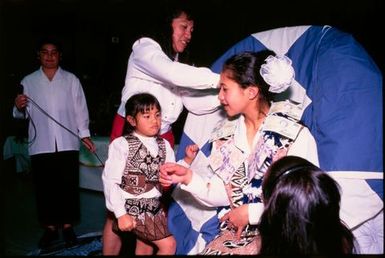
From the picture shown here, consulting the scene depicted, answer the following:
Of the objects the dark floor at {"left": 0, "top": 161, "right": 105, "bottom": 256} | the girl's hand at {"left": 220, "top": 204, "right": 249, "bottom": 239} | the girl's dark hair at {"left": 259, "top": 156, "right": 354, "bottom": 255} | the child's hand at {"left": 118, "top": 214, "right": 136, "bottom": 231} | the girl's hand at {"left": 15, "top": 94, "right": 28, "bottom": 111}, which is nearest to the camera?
the girl's dark hair at {"left": 259, "top": 156, "right": 354, "bottom": 255}

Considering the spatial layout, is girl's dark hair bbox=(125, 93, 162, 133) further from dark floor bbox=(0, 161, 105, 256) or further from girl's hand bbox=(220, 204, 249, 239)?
dark floor bbox=(0, 161, 105, 256)

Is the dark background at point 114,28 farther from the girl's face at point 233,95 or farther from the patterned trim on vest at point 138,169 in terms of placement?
the girl's face at point 233,95

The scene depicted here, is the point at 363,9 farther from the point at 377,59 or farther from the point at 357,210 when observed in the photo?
the point at 357,210

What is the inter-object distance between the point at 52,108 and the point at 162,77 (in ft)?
3.42

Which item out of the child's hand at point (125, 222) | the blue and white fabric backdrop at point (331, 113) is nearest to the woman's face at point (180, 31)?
the blue and white fabric backdrop at point (331, 113)

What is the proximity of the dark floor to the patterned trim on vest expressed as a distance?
90 centimetres

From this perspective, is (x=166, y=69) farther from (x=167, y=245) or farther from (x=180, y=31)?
(x=167, y=245)

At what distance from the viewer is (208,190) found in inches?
56.6

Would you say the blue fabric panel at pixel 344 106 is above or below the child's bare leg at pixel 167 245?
above

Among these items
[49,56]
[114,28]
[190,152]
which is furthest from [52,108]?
[114,28]

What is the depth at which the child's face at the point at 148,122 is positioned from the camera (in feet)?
5.51

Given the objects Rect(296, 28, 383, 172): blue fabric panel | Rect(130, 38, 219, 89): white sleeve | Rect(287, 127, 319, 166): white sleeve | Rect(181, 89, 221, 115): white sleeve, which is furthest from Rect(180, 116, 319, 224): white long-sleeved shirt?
Rect(181, 89, 221, 115): white sleeve

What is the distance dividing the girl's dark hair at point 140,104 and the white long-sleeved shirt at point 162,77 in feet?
0.36

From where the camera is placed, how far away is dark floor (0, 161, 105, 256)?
99.3 inches
